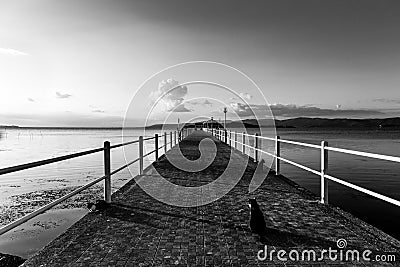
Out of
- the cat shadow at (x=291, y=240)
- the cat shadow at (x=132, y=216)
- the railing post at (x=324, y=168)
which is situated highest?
the railing post at (x=324, y=168)

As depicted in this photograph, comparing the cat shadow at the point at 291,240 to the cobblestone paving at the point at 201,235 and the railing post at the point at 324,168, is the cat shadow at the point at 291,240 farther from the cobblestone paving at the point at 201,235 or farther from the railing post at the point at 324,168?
the railing post at the point at 324,168

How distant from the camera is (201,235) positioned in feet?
14.1

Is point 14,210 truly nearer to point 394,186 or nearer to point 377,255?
point 377,255

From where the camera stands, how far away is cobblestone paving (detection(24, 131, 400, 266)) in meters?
3.58

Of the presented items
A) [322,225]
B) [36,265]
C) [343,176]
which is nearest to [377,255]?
[322,225]

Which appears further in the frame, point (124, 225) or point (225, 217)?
point (225, 217)

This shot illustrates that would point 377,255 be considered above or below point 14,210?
above

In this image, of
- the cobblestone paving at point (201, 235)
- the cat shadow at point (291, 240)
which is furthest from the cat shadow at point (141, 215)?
the cat shadow at point (291, 240)

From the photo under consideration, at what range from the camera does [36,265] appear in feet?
11.4

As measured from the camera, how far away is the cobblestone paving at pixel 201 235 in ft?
11.8

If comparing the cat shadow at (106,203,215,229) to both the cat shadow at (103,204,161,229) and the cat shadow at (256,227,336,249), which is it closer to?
the cat shadow at (103,204,161,229)

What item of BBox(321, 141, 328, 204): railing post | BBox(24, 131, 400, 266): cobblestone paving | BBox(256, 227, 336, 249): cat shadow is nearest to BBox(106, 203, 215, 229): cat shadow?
BBox(24, 131, 400, 266): cobblestone paving

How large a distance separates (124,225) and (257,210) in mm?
1762

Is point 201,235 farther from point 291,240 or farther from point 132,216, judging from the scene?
point 132,216
